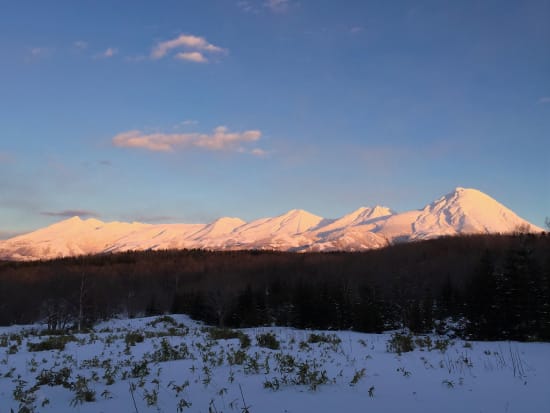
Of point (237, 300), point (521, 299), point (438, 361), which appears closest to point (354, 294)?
point (237, 300)

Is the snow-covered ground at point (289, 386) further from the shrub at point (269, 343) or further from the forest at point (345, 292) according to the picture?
the forest at point (345, 292)

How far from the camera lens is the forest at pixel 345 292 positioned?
30.0 meters

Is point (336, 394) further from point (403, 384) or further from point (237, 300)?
point (237, 300)

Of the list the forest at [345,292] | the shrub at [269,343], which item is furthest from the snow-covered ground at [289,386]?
the forest at [345,292]

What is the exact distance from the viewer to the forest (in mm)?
30000

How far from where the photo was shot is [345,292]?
47.8 meters

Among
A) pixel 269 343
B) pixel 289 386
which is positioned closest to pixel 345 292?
pixel 269 343

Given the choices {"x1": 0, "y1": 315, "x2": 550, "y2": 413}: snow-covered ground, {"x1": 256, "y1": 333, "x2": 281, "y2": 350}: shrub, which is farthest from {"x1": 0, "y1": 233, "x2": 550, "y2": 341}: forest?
{"x1": 0, "y1": 315, "x2": 550, "y2": 413}: snow-covered ground

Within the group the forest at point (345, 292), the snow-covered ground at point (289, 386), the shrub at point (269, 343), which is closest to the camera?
the snow-covered ground at point (289, 386)

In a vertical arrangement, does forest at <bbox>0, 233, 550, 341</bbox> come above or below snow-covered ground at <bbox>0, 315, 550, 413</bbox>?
A: below

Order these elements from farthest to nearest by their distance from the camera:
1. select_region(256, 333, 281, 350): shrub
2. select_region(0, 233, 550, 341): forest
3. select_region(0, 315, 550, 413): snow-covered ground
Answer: select_region(0, 233, 550, 341): forest < select_region(256, 333, 281, 350): shrub < select_region(0, 315, 550, 413): snow-covered ground

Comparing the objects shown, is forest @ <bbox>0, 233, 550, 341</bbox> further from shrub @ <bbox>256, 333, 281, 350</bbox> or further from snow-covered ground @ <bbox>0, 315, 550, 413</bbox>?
snow-covered ground @ <bbox>0, 315, 550, 413</bbox>

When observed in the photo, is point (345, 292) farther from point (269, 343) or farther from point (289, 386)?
point (289, 386)

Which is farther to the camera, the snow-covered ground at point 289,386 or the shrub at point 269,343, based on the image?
the shrub at point 269,343
